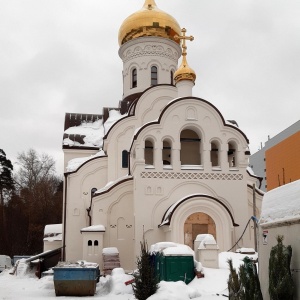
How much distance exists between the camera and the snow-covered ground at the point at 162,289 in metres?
10.8

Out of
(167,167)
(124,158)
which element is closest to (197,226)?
(167,167)

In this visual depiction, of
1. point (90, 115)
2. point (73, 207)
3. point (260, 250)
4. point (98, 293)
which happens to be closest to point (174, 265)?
point (98, 293)

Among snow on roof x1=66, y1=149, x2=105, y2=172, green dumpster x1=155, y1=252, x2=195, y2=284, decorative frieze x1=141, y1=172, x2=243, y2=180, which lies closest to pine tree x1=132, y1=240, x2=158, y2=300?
green dumpster x1=155, y1=252, x2=195, y2=284

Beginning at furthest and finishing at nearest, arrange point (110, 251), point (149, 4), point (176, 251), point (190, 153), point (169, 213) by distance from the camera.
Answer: point (149, 4) → point (190, 153) → point (110, 251) → point (169, 213) → point (176, 251)

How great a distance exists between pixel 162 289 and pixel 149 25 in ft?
68.7

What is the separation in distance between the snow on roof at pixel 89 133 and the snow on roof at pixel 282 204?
19.2 metres

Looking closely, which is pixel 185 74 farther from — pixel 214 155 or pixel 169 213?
pixel 169 213

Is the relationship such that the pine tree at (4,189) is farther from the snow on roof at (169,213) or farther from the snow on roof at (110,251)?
the snow on roof at (169,213)

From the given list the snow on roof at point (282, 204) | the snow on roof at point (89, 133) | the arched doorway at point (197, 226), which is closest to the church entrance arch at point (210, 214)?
the arched doorway at point (197, 226)

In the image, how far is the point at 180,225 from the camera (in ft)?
62.0

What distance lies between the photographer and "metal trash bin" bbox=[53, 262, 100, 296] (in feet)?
45.4

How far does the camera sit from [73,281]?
13.9m

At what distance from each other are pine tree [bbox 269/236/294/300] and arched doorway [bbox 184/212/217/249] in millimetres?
12627

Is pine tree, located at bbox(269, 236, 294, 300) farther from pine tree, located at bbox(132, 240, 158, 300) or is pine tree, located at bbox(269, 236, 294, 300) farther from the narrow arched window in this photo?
the narrow arched window
